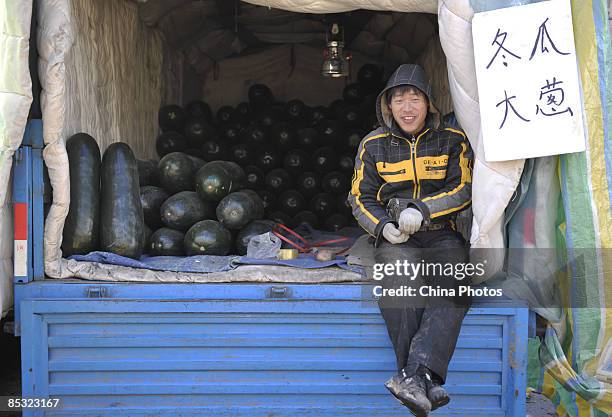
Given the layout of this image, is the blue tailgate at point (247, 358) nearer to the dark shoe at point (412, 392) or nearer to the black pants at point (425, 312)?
the black pants at point (425, 312)

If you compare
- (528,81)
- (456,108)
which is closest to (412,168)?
(456,108)

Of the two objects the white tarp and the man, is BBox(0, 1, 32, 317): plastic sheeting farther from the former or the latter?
the man

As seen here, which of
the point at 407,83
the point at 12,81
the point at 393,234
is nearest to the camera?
the point at 12,81

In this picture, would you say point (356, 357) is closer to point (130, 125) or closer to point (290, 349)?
point (290, 349)

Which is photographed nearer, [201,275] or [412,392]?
[412,392]

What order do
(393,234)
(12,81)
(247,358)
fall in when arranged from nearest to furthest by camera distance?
(12,81) → (247,358) → (393,234)

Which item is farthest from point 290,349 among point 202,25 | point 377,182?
point 202,25

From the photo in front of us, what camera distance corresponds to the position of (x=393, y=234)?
11.2ft

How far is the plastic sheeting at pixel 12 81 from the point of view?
3.04 metres

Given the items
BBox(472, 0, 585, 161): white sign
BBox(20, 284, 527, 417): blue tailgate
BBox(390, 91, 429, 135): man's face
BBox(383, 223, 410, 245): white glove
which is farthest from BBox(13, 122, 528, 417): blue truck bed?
BBox(390, 91, 429, 135): man's face

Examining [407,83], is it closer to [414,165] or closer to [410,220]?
[414,165]

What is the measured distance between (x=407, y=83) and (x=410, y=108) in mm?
150

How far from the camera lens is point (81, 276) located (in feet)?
11.3

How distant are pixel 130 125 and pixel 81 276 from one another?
2387 millimetres
